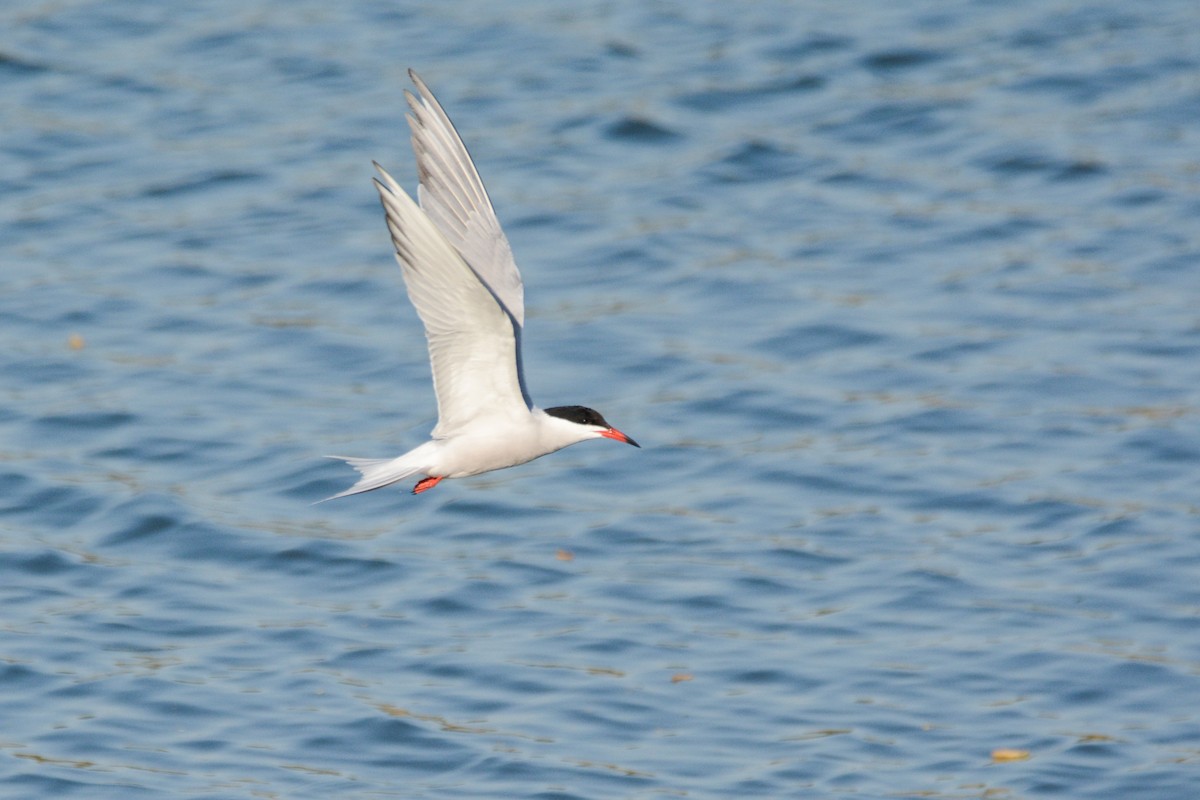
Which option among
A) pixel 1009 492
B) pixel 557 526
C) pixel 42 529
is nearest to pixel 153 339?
pixel 42 529

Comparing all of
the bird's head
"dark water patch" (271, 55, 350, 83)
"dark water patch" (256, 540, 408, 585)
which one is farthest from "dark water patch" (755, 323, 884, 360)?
"dark water patch" (271, 55, 350, 83)

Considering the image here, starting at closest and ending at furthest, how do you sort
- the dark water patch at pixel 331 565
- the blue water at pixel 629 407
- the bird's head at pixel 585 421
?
the bird's head at pixel 585 421, the blue water at pixel 629 407, the dark water patch at pixel 331 565

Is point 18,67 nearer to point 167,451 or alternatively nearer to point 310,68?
point 310,68

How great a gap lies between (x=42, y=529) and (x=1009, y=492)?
18.9ft

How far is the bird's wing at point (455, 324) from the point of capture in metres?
7.05

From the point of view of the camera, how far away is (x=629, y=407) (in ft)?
40.7

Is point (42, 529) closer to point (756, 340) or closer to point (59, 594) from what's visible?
point (59, 594)

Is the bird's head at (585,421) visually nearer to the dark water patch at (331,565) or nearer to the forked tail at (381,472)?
the forked tail at (381,472)

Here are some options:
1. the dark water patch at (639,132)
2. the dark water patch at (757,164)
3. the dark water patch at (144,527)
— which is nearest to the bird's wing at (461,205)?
the dark water patch at (144,527)

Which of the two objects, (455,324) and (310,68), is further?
(310,68)

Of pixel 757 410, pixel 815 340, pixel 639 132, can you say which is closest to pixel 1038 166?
pixel 639 132

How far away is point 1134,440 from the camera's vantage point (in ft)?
39.8

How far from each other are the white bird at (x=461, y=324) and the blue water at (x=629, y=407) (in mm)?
1874

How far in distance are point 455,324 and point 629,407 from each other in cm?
502
